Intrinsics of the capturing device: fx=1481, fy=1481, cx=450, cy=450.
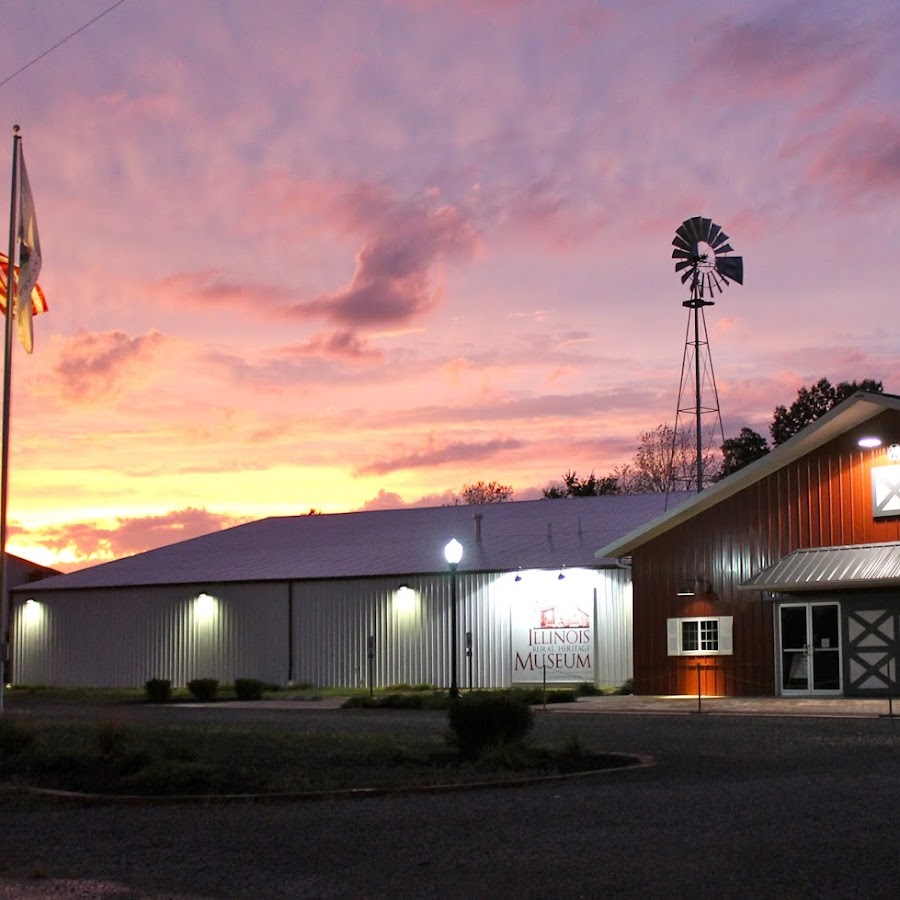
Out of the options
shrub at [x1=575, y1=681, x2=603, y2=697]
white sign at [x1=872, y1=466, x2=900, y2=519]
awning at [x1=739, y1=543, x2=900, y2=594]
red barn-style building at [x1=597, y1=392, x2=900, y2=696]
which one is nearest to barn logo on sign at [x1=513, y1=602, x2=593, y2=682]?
shrub at [x1=575, y1=681, x2=603, y2=697]

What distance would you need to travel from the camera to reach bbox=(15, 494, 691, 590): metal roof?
1634 inches

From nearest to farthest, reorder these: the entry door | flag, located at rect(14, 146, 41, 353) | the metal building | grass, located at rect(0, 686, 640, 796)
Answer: grass, located at rect(0, 686, 640, 796), flag, located at rect(14, 146, 41, 353), the entry door, the metal building

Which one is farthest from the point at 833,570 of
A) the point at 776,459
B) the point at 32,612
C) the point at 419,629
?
the point at 32,612

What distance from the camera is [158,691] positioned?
36.6 metres

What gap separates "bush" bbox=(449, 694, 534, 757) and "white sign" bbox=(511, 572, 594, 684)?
72.3 ft

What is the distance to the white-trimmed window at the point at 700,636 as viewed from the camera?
3347cm

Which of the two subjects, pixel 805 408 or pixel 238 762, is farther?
pixel 805 408

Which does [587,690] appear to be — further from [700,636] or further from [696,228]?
[696,228]

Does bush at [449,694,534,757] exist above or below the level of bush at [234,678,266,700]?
above

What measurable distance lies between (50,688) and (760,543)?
76.3 ft

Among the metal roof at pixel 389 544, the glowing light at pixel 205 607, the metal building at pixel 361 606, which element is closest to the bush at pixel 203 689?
the metal building at pixel 361 606

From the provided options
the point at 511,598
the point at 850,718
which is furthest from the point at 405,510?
the point at 850,718

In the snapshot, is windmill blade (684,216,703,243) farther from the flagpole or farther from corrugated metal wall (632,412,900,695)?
the flagpole

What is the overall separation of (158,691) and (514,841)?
27.5 meters
